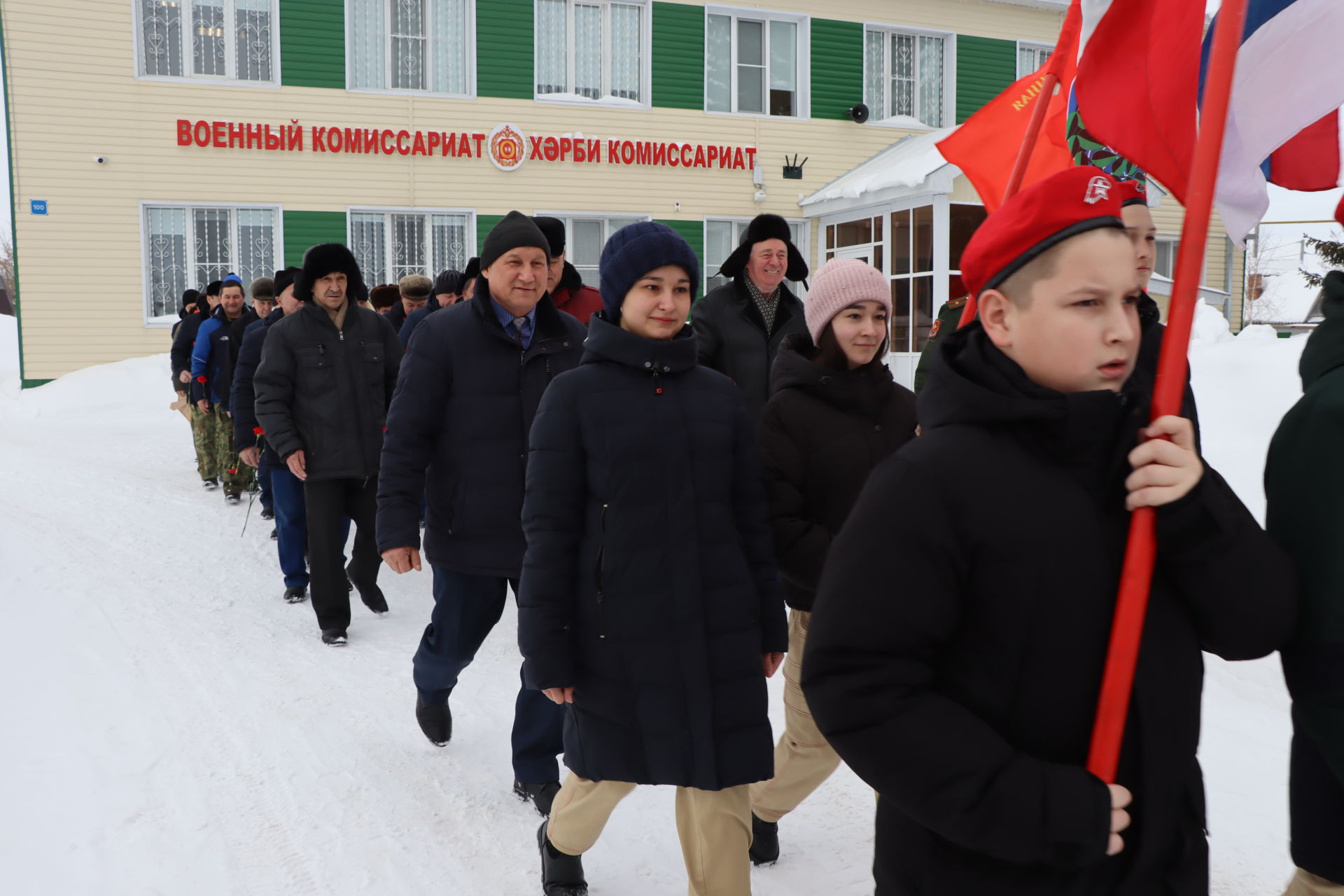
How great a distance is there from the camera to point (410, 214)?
16391mm

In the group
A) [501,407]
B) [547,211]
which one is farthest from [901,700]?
[547,211]

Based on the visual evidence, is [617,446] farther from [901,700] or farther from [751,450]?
[901,700]

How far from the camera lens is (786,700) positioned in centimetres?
351

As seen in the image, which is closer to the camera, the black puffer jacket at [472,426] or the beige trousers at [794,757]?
the beige trousers at [794,757]

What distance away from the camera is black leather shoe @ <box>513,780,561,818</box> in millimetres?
3994

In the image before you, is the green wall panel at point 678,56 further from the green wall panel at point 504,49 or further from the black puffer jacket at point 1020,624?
the black puffer jacket at point 1020,624

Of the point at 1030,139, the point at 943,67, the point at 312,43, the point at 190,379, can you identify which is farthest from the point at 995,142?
the point at 943,67

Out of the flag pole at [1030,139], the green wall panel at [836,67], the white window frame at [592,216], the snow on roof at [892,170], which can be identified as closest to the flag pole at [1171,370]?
the flag pole at [1030,139]

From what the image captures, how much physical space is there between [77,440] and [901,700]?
14.9m

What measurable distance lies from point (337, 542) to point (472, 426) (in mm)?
2501

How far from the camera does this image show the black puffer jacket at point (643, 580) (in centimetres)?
284

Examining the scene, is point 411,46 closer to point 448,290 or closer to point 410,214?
point 410,214

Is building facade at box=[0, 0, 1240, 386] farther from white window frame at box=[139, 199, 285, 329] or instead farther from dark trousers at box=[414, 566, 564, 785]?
dark trousers at box=[414, 566, 564, 785]

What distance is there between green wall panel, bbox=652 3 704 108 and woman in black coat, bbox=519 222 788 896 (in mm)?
15047
